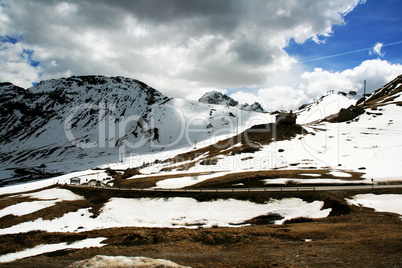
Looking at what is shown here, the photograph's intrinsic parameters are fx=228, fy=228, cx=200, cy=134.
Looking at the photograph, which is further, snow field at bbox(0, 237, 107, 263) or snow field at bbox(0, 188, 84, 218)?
snow field at bbox(0, 188, 84, 218)

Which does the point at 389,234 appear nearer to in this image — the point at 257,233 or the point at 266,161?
the point at 257,233

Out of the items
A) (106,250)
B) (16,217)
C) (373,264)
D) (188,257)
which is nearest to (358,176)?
(373,264)

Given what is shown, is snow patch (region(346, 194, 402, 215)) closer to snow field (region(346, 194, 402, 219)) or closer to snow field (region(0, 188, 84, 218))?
snow field (region(346, 194, 402, 219))

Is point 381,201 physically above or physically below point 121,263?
below

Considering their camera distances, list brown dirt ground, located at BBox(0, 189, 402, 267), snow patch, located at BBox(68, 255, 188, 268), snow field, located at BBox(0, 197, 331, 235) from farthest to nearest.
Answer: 1. snow field, located at BBox(0, 197, 331, 235)
2. brown dirt ground, located at BBox(0, 189, 402, 267)
3. snow patch, located at BBox(68, 255, 188, 268)

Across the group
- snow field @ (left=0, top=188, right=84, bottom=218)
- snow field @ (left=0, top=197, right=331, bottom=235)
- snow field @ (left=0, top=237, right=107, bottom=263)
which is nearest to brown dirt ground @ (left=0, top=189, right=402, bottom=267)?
snow field @ (left=0, top=237, right=107, bottom=263)

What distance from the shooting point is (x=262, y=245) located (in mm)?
19125

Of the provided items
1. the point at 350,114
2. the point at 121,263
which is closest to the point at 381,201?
the point at 121,263

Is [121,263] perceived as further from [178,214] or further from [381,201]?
[381,201]

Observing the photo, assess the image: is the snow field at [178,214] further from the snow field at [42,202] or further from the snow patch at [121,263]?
the snow patch at [121,263]

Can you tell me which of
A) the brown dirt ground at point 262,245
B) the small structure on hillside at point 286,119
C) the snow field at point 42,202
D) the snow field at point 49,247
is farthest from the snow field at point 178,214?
the small structure on hillside at point 286,119

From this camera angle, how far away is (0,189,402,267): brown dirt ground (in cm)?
1484

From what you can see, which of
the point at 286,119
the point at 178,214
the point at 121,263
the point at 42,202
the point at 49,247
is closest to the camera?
the point at 121,263

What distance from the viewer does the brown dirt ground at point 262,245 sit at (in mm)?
14836
